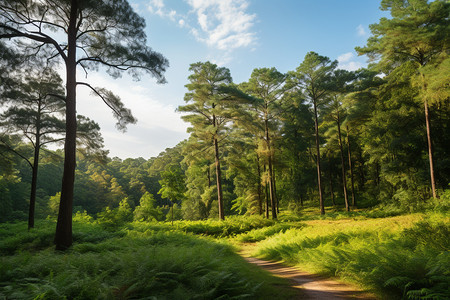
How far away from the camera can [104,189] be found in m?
51.9

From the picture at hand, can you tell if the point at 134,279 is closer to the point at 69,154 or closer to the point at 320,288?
the point at 320,288

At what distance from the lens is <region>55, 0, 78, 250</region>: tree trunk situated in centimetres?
731

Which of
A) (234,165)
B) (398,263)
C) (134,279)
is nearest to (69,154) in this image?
(134,279)

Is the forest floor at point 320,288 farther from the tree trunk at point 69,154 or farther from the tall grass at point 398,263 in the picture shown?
the tree trunk at point 69,154

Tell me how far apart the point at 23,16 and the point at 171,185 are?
39.6 feet

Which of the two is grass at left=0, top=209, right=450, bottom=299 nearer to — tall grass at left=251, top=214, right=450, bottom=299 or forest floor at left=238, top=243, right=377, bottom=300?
tall grass at left=251, top=214, right=450, bottom=299

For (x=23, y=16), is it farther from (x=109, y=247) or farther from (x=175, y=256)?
(x=175, y=256)

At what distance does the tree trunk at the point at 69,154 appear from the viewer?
24.0 feet

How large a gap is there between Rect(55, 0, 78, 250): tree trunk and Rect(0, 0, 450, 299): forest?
0.04 meters

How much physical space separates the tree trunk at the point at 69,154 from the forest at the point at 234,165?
4 cm

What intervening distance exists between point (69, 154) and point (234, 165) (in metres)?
12.4

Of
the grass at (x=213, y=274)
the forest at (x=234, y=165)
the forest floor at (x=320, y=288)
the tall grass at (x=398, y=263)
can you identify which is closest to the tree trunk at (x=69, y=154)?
the forest at (x=234, y=165)

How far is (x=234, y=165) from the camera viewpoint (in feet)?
60.1

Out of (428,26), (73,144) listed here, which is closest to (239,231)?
(73,144)
